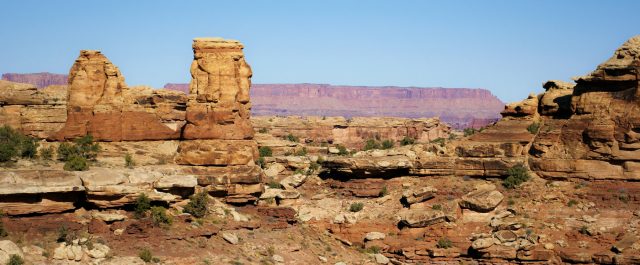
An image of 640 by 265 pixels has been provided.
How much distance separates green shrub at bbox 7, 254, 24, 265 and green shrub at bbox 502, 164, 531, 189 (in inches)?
1046

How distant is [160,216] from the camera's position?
41.2 m

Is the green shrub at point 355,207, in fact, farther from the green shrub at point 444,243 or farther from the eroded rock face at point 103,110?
the eroded rock face at point 103,110

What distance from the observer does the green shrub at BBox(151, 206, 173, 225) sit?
40.9 metres

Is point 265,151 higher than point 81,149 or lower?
lower

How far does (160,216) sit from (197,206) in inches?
107

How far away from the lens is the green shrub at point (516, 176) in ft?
173

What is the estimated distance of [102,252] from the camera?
37.0m

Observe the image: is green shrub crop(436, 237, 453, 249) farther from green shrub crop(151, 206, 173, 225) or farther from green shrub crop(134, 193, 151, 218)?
green shrub crop(134, 193, 151, 218)

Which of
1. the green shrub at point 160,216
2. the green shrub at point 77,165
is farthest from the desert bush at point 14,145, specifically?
the green shrub at point 160,216

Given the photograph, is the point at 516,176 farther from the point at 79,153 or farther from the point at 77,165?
the point at 77,165

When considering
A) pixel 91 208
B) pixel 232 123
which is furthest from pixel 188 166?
pixel 91 208

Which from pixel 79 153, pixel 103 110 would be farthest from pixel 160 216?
pixel 103 110

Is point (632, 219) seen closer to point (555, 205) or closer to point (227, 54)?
point (555, 205)

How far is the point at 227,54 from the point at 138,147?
19.4ft
